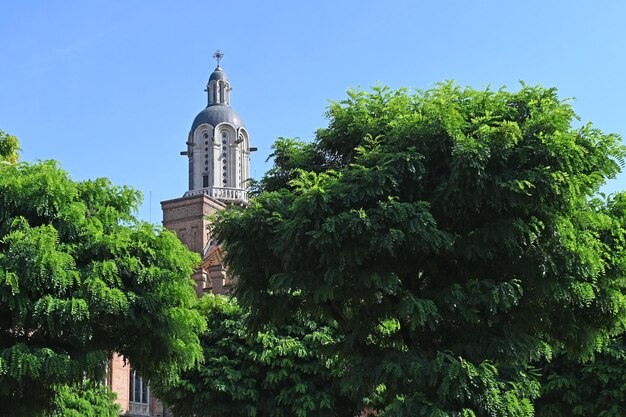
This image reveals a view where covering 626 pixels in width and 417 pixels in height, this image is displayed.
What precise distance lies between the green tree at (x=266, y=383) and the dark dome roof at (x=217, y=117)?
51580mm

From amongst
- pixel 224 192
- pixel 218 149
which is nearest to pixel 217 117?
pixel 218 149

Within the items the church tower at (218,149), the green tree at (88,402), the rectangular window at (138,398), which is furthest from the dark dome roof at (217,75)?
the green tree at (88,402)

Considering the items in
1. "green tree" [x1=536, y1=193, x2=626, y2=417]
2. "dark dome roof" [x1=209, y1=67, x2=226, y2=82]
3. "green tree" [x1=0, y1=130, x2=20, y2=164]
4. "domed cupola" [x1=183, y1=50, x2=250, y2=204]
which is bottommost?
"green tree" [x1=536, y1=193, x2=626, y2=417]

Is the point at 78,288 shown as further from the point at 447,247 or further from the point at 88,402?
the point at 88,402

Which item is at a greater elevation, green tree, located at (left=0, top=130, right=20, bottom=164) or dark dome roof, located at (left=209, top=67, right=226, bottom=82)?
dark dome roof, located at (left=209, top=67, right=226, bottom=82)

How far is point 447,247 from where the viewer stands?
56.1 ft

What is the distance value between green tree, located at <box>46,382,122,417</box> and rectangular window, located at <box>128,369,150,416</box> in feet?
52.7

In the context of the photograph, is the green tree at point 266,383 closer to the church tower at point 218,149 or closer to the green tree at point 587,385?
the green tree at point 587,385

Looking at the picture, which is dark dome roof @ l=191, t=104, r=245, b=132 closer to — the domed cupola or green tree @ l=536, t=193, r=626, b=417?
the domed cupola

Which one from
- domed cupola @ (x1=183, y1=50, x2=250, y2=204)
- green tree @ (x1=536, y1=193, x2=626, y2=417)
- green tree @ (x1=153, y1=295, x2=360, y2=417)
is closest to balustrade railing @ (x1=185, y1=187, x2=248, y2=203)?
domed cupola @ (x1=183, y1=50, x2=250, y2=204)

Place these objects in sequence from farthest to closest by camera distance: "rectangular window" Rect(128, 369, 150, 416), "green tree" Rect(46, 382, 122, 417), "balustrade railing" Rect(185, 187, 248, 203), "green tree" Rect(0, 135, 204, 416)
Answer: "balustrade railing" Rect(185, 187, 248, 203) → "rectangular window" Rect(128, 369, 150, 416) → "green tree" Rect(46, 382, 122, 417) → "green tree" Rect(0, 135, 204, 416)

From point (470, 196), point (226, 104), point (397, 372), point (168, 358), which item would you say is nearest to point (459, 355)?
point (397, 372)

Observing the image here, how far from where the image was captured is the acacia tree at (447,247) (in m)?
16.9

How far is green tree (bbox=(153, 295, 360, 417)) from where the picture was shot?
3034 cm
